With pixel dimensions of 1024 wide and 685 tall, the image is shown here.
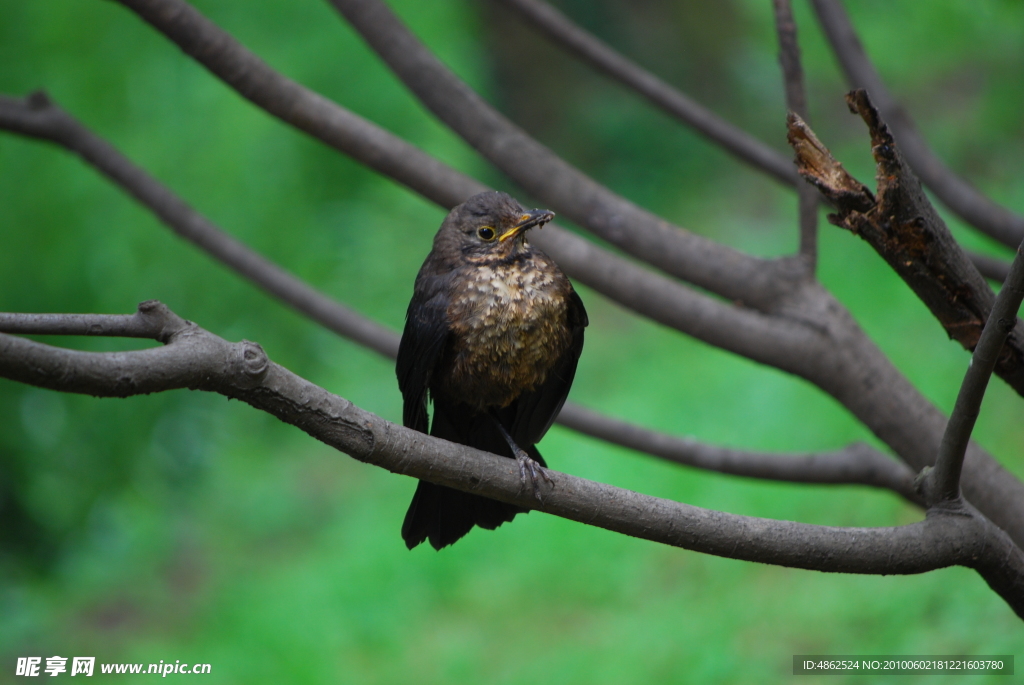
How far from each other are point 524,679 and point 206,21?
2.92m

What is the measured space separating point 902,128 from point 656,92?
797mm

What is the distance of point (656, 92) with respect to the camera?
9.45 ft

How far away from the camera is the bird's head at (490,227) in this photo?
195cm

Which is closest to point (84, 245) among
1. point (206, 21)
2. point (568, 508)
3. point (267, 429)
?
point (267, 429)

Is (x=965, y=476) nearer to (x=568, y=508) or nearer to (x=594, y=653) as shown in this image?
(x=568, y=508)

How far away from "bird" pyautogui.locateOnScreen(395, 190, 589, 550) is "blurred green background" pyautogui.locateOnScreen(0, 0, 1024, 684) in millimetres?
1814

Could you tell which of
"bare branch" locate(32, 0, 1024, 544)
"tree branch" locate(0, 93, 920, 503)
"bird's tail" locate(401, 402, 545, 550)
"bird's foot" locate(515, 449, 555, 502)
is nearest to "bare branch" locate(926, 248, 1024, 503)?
"bare branch" locate(32, 0, 1024, 544)

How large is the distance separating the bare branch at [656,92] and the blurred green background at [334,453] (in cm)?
149

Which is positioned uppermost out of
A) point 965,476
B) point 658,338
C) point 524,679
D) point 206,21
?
point 658,338

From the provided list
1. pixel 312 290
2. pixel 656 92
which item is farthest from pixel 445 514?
pixel 656 92

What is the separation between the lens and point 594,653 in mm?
3834

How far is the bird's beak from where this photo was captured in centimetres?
194

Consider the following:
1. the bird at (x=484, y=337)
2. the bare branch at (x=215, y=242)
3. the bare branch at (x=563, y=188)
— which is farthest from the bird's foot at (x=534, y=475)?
the bare branch at (x=215, y=242)

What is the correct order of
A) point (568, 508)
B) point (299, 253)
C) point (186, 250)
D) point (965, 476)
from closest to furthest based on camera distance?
point (568, 508) < point (965, 476) < point (186, 250) < point (299, 253)
